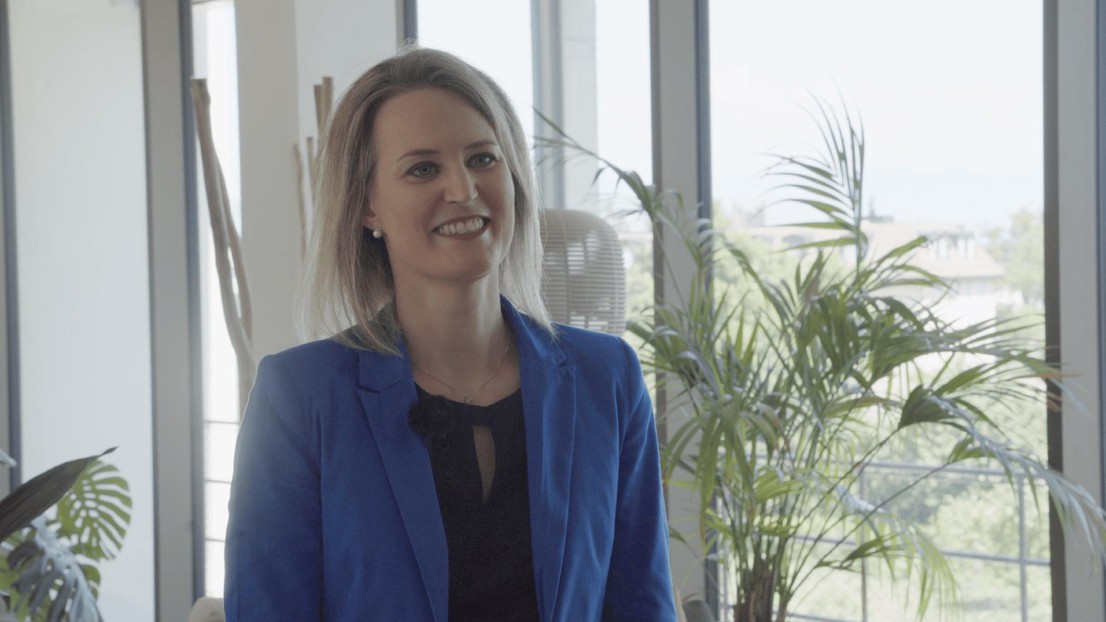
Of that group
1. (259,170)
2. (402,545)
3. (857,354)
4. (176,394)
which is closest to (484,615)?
(402,545)

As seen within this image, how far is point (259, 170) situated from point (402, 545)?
9.46 feet

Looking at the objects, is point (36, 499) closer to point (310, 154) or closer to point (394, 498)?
point (310, 154)

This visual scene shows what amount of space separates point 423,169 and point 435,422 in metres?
A: 0.30

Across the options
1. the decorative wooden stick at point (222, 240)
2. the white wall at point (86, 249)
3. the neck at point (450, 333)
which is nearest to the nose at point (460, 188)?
the neck at point (450, 333)

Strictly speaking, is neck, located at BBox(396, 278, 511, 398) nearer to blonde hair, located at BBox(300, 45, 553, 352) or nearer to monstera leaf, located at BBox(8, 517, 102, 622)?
blonde hair, located at BBox(300, 45, 553, 352)

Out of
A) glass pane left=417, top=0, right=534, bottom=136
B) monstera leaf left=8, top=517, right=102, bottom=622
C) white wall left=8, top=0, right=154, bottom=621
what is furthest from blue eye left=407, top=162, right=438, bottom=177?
white wall left=8, top=0, right=154, bottom=621

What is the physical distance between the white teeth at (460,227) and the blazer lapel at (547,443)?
0.18 metres

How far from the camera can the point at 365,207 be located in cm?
141

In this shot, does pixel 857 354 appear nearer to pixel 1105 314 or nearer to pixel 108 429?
pixel 1105 314

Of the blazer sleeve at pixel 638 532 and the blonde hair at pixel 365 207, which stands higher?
the blonde hair at pixel 365 207

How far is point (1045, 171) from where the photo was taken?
2.86 m

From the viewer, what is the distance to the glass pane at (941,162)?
2926 mm

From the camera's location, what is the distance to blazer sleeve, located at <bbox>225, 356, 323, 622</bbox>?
47.5 inches

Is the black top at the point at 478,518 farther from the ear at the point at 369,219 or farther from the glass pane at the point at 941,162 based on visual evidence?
the glass pane at the point at 941,162
